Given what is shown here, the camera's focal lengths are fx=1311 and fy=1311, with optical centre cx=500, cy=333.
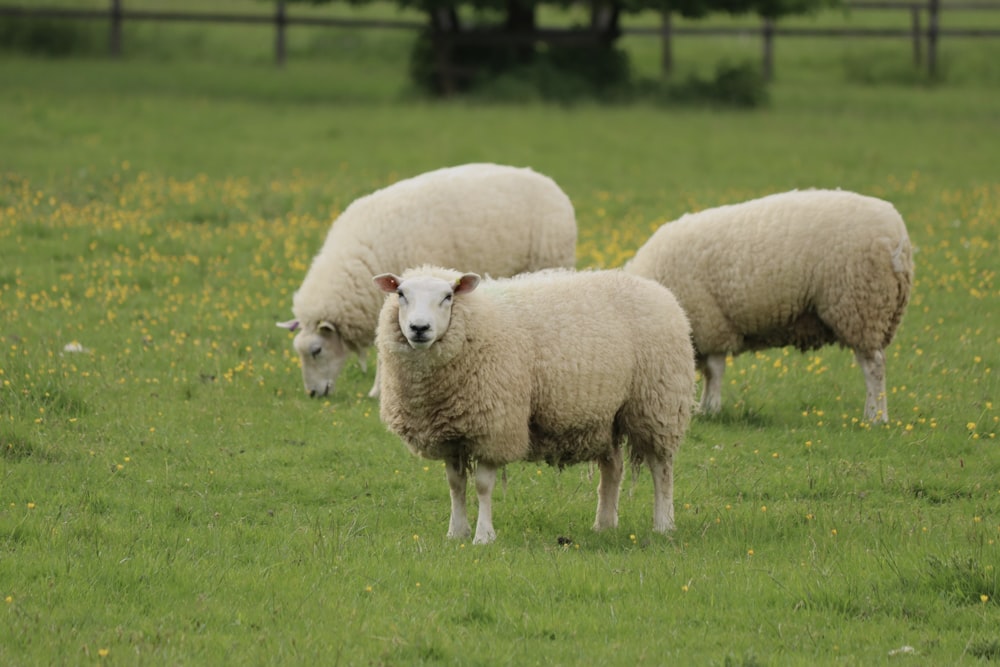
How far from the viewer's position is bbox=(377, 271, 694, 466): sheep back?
6.84m

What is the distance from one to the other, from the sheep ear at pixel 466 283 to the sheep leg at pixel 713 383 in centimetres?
347

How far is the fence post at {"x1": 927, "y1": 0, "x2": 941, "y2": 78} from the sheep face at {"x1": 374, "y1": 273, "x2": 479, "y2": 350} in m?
28.3

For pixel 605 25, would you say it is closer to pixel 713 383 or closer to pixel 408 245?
pixel 408 245

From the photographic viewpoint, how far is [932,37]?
32.3m

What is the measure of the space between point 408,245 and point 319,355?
1.12 m

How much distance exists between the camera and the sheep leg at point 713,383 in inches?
389

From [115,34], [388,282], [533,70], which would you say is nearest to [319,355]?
[388,282]

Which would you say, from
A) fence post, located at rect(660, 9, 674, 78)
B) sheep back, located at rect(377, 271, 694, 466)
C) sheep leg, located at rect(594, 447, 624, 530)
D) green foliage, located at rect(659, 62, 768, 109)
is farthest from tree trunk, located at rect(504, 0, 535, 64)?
sheep leg, located at rect(594, 447, 624, 530)

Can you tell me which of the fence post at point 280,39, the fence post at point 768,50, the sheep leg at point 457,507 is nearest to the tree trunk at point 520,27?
the fence post at point 280,39

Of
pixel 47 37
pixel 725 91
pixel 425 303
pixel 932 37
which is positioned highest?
pixel 932 37

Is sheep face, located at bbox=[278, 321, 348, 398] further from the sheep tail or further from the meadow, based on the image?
the sheep tail

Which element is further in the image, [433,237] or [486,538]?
[433,237]

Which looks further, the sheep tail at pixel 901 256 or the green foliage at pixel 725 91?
the green foliage at pixel 725 91

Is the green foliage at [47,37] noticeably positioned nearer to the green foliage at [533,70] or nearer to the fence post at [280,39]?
the fence post at [280,39]
